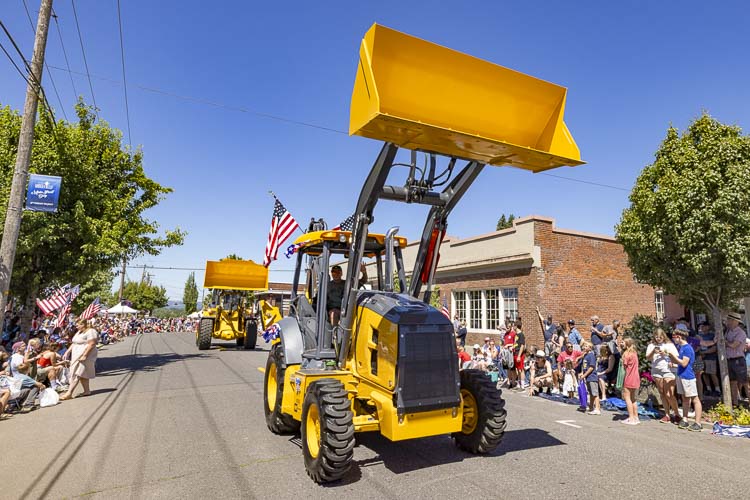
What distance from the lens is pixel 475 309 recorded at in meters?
17.7

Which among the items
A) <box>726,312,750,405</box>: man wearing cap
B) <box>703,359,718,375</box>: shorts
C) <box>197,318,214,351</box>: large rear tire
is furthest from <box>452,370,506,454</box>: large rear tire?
<box>197,318,214,351</box>: large rear tire

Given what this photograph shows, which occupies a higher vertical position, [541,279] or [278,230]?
[278,230]

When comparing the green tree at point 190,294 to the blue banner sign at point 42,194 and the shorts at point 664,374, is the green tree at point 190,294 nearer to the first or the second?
the blue banner sign at point 42,194

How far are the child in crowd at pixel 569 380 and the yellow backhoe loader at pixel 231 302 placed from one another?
12.7 metres

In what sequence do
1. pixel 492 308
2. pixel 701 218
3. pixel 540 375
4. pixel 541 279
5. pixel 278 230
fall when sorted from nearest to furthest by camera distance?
pixel 701 218
pixel 540 375
pixel 278 230
pixel 541 279
pixel 492 308

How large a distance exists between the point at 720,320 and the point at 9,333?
18.8m

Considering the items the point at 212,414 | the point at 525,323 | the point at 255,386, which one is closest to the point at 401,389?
the point at 212,414

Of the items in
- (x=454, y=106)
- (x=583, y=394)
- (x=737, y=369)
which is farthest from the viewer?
(x=583, y=394)

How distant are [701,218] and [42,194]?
40.5ft

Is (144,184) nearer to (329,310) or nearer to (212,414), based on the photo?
(212,414)

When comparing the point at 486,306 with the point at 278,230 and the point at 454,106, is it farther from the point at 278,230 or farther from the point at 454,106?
the point at 454,106

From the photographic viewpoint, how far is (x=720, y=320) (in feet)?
25.7

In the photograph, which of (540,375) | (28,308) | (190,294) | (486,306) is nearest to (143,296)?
(190,294)

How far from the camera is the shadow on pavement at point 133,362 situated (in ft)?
42.9
